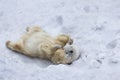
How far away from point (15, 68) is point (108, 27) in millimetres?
1085

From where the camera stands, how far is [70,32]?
3973mm

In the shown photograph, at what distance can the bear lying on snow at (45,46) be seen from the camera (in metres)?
3.56

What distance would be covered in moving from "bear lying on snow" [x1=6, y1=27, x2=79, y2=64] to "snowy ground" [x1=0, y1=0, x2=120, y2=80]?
0.22 feet

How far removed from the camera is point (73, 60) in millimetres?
3578

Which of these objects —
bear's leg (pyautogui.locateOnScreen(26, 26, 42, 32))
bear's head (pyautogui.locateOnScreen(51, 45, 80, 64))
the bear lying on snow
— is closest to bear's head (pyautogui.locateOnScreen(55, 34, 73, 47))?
the bear lying on snow

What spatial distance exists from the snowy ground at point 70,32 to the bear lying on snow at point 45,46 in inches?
2.7

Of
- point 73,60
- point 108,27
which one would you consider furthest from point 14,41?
point 108,27

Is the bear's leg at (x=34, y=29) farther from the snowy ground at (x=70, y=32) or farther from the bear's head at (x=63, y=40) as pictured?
the bear's head at (x=63, y=40)

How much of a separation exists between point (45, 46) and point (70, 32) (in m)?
0.42

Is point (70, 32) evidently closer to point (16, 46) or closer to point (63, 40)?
point (63, 40)

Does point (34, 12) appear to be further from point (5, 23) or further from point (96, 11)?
point (96, 11)

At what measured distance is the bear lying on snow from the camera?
11.7ft

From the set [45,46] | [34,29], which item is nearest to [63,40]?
[45,46]

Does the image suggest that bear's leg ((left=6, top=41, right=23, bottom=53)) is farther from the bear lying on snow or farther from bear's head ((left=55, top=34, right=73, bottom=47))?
bear's head ((left=55, top=34, right=73, bottom=47))
